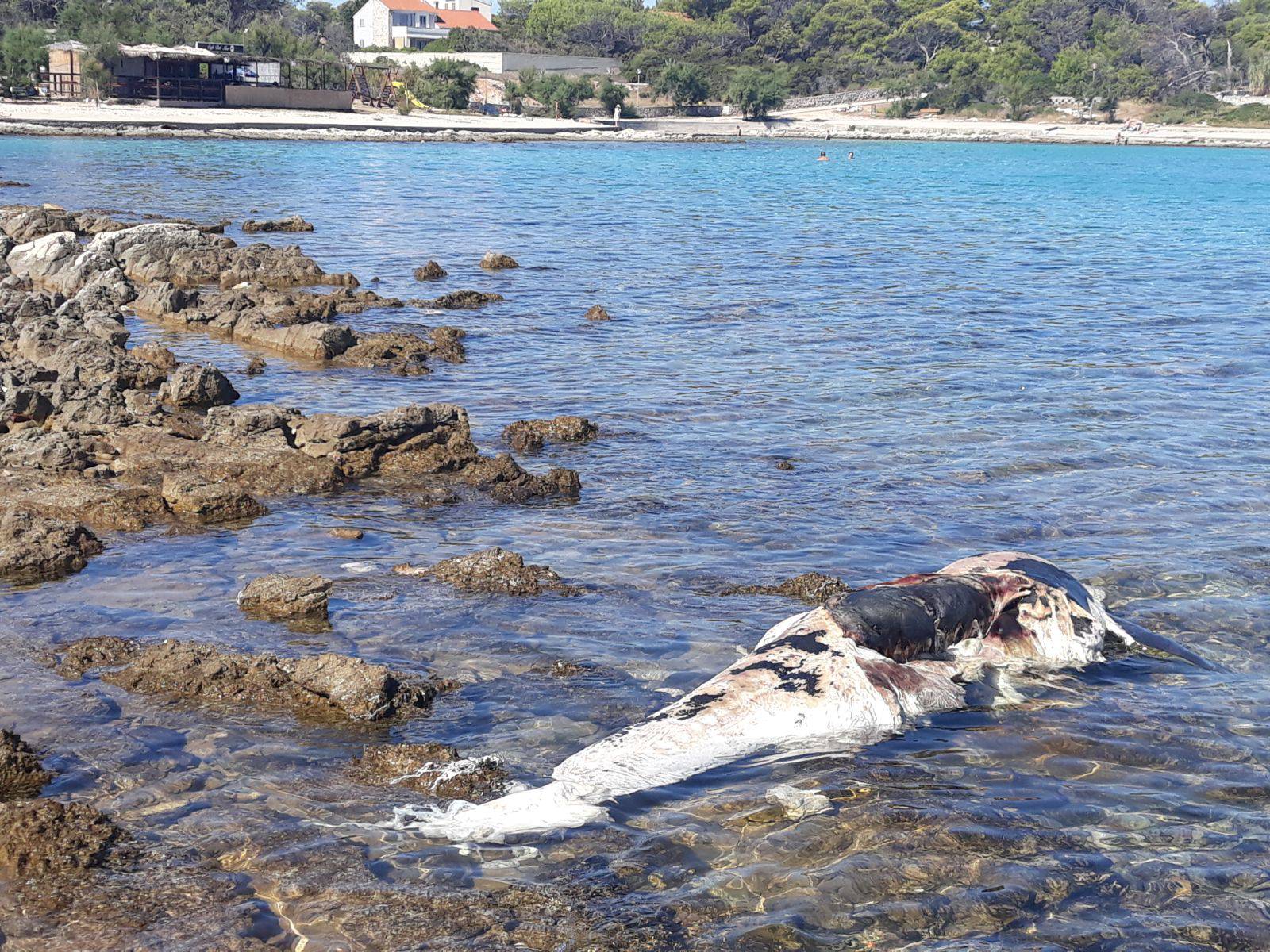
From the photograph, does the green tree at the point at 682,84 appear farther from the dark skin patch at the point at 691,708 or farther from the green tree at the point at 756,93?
the dark skin patch at the point at 691,708

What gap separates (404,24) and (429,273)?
123814 mm

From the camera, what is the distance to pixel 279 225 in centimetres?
3120

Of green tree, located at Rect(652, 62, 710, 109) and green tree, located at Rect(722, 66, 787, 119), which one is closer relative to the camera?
green tree, located at Rect(722, 66, 787, 119)

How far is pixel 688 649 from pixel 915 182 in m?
57.5

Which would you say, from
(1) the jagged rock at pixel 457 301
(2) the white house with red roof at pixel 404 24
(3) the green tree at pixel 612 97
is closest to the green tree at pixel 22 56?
(3) the green tree at pixel 612 97

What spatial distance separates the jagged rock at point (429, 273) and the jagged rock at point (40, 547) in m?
→ 15.6

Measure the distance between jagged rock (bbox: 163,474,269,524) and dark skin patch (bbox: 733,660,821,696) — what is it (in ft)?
16.1

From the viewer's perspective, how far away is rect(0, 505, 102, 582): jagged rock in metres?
8.38

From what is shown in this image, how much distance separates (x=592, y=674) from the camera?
7.17 metres

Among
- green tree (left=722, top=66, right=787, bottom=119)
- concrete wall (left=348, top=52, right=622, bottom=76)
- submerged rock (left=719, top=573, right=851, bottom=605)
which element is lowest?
submerged rock (left=719, top=573, right=851, bottom=605)

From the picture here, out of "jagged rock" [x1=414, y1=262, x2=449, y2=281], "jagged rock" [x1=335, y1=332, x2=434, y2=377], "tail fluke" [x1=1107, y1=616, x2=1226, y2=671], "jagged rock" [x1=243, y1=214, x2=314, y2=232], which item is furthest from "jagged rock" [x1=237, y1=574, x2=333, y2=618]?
"jagged rock" [x1=243, y1=214, x2=314, y2=232]

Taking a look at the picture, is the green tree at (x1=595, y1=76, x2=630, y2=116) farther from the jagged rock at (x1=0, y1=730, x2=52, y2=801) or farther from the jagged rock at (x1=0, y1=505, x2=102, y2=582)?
the jagged rock at (x1=0, y1=730, x2=52, y2=801)

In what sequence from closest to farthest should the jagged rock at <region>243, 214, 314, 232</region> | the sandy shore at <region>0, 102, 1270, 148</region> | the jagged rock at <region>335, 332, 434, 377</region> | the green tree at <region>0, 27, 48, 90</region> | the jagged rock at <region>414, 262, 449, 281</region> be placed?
the jagged rock at <region>335, 332, 434, 377</region> < the jagged rock at <region>414, 262, 449, 281</region> < the jagged rock at <region>243, 214, 314, 232</region> < the sandy shore at <region>0, 102, 1270, 148</region> < the green tree at <region>0, 27, 48, 90</region>

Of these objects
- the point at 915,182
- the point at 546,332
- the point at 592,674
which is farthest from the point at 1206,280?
the point at 915,182
